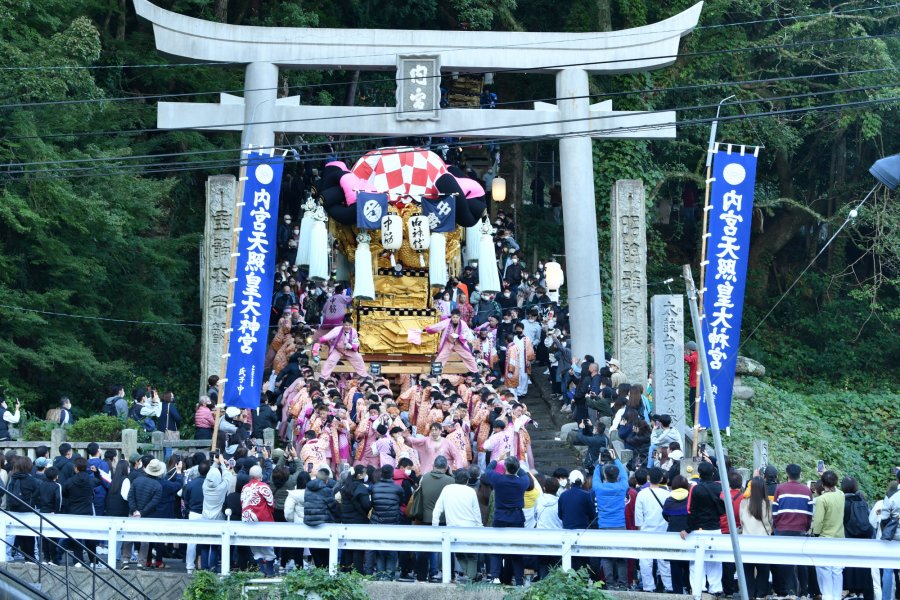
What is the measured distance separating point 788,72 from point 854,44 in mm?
2224

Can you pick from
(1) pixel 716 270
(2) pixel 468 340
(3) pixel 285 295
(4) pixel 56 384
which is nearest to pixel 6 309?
→ (4) pixel 56 384

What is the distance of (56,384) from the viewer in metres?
28.2

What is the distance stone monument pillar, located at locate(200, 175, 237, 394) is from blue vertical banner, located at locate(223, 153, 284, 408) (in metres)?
1.91

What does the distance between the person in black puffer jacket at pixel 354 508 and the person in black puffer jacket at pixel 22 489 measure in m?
3.58

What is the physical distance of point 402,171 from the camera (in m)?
26.0

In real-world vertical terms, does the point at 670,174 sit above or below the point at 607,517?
above

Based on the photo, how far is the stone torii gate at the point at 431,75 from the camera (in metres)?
25.0

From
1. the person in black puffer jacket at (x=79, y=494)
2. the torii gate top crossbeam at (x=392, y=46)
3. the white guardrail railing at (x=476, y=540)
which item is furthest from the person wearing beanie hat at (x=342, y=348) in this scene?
the white guardrail railing at (x=476, y=540)

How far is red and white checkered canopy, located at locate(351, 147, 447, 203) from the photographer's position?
84.6 feet

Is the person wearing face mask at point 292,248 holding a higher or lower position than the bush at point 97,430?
higher

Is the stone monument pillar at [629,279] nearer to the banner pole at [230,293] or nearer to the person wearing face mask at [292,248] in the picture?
the banner pole at [230,293]

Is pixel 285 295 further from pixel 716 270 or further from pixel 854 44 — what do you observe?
pixel 854 44

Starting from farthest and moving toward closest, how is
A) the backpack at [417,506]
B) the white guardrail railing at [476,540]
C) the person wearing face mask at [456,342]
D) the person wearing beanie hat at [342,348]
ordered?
the person wearing face mask at [456,342], the person wearing beanie hat at [342,348], the backpack at [417,506], the white guardrail railing at [476,540]

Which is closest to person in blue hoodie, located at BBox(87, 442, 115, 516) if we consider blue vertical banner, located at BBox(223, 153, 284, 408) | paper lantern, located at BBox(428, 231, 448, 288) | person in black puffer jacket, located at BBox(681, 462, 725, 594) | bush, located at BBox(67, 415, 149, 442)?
bush, located at BBox(67, 415, 149, 442)
